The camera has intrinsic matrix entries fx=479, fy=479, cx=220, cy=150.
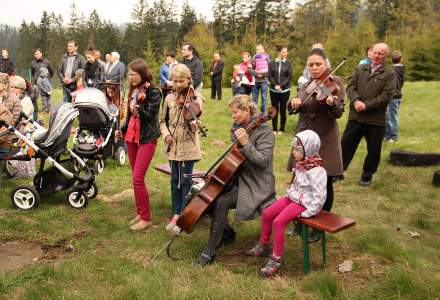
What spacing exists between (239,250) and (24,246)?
2191mm

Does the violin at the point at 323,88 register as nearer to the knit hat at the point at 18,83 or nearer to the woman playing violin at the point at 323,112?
the woman playing violin at the point at 323,112

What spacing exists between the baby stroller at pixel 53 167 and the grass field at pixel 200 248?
167mm

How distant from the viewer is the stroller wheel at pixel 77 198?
6.00 meters

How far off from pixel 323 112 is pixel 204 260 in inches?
71.3

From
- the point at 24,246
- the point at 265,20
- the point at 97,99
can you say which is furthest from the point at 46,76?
the point at 265,20

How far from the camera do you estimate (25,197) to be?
585 cm

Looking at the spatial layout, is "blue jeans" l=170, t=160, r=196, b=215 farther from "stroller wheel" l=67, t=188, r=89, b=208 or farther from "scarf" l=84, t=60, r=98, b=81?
"scarf" l=84, t=60, r=98, b=81

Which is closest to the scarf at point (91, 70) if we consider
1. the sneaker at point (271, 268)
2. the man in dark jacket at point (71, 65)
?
the man in dark jacket at point (71, 65)

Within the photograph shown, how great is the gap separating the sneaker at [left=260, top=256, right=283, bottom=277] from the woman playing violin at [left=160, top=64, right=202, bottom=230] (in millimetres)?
1443

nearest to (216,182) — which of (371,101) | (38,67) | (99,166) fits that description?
(371,101)

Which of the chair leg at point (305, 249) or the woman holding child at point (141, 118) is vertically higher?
the woman holding child at point (141, 118)

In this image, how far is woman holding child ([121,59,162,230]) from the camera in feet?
16.7

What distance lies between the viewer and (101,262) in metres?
4.31

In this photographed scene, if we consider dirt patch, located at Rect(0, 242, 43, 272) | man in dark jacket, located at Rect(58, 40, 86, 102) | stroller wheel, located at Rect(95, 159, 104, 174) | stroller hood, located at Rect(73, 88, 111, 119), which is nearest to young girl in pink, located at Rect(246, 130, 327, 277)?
dirt patch, located at Rect(0, 242, 43, 272)
